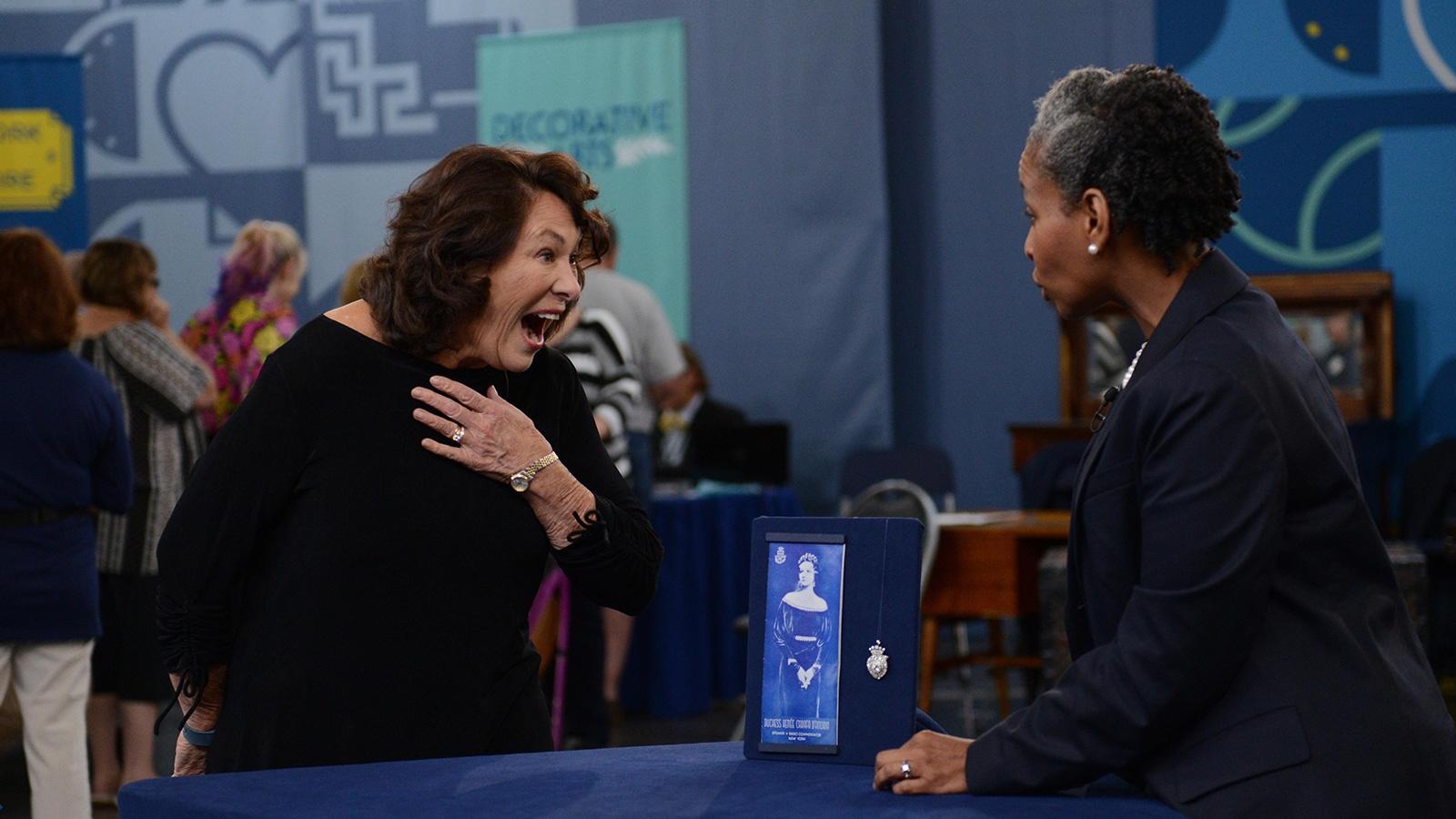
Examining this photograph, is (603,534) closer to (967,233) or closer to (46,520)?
(46,520)

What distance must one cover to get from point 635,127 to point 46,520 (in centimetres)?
→ 529

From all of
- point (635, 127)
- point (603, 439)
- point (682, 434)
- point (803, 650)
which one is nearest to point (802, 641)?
point (803, 650)

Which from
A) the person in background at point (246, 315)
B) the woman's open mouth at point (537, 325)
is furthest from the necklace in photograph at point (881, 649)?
the person in background at point (246, 315)

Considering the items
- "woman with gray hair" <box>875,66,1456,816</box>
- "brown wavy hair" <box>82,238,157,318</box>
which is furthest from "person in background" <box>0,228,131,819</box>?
"woman with gray hair" <box>875,66,1456,816</box>

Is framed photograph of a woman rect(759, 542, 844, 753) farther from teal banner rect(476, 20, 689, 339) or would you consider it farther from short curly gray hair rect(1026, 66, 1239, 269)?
teal banner rect(476, 20, 689, 339)

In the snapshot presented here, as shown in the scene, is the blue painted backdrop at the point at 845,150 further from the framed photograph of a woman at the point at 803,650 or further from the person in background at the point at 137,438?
the framed photograph of a woman at the point at 803,650

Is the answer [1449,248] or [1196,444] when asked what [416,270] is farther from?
[1449,248]

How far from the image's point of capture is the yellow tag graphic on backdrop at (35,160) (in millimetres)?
6641

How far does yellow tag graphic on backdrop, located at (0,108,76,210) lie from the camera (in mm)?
6641

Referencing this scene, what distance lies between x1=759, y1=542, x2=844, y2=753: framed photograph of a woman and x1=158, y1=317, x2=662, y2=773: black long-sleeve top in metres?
0.41

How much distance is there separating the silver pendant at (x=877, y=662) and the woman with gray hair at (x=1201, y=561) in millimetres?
109

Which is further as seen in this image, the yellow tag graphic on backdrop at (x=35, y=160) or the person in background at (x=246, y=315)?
the yellow tag graphic on backdrop at (x=35, y=160)

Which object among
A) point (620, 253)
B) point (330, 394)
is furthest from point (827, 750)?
point (620, 253)

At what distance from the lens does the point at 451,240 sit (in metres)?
1.91
